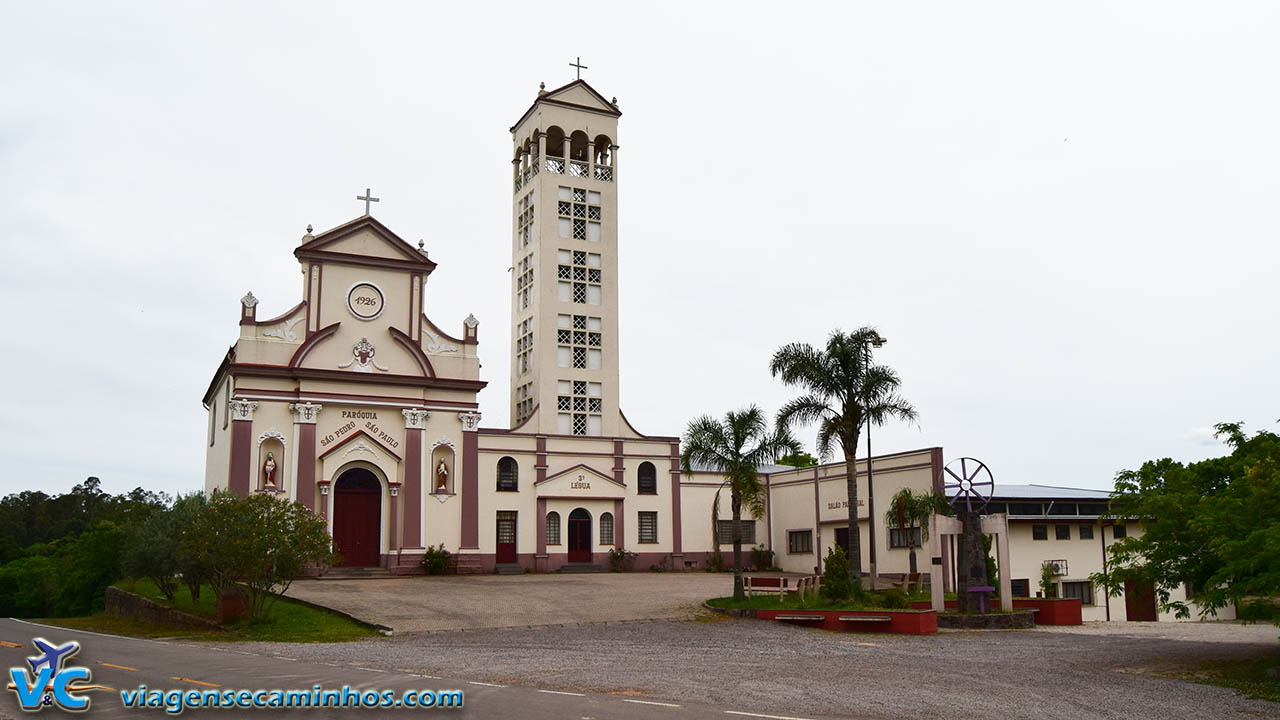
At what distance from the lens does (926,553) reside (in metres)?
37.9

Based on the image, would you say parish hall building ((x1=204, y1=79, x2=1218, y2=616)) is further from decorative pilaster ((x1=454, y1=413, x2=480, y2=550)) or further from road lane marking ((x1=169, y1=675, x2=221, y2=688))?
road lane marking ((x1=169, y1=675, x2=221, y2=688))

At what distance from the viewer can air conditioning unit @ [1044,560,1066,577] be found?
125 ft

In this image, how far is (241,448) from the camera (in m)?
37.6

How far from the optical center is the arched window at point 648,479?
150ft

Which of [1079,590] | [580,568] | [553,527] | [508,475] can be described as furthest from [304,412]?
[1079,590]

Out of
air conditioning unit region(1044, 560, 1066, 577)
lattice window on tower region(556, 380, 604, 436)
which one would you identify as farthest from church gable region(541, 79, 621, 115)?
air conditioning unit region(1044, 560, 1066, 577)

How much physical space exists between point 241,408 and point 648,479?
1677cm

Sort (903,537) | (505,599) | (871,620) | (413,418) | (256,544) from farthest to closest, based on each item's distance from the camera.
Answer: (413,418) → (903,537) → (505,599) → (256,544) → (871,620)

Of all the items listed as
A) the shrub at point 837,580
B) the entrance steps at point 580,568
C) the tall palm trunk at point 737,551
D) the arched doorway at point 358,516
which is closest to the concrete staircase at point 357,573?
the arched doorway at point 358,516

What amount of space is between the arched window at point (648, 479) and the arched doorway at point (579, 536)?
279cm

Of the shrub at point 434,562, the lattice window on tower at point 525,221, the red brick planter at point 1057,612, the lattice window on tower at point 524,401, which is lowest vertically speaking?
the red brick planter at point 1057,612

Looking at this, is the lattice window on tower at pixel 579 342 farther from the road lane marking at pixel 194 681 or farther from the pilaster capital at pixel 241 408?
the road lane marking at pixel 194 681

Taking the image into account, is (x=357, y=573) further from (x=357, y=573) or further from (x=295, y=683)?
(x=295, y=683)

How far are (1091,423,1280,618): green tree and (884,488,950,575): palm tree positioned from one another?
14.0 metres
